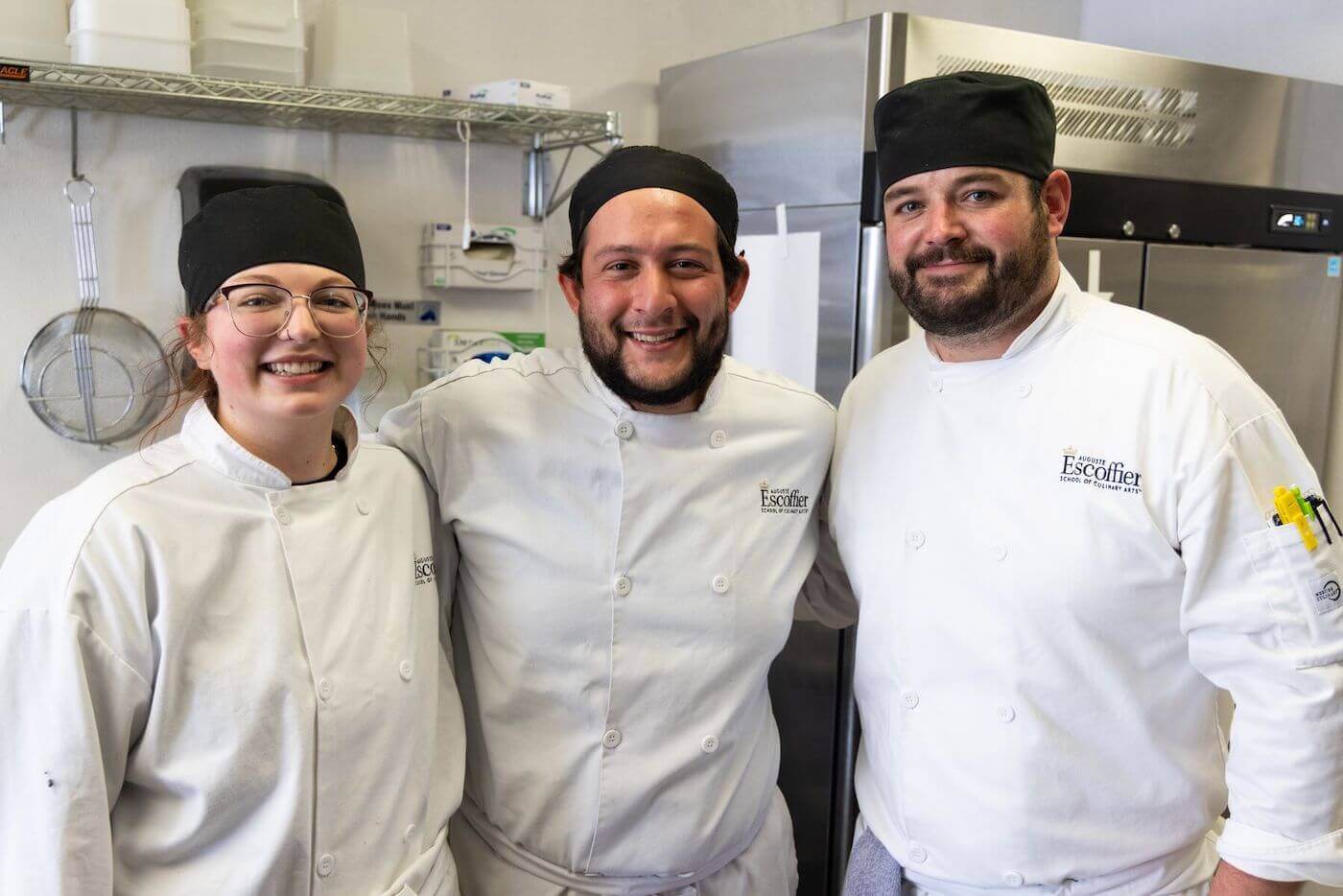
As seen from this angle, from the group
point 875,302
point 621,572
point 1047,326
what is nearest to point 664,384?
point 621,572

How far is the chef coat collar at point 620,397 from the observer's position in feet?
4.54

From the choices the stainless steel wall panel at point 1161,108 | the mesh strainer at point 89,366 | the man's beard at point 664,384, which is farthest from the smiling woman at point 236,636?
the stainless steel wall panel at point 1161,108

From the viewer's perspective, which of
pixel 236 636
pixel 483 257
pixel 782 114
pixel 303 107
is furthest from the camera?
pixel 483 257

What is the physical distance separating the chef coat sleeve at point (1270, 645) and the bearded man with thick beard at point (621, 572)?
0.50m

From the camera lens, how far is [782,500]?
1.45 meters

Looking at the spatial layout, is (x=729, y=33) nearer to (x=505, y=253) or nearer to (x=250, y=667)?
(x=505, y=253)

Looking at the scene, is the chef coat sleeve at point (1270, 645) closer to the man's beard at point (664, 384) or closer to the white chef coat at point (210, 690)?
the man's beard at point (664, 384)

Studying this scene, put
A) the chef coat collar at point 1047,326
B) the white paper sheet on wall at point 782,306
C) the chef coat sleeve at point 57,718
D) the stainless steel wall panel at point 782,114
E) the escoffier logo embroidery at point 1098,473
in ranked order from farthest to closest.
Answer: the white paper sheet on wall at point 782,306 → the stainless steel wall panel at point 782,114 → the chef coat collar at point 1047,326 → the escoffier logo embroidery at point 1098,473 → the chef coat sleeve at point 57,718

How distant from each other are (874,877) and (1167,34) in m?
2.37

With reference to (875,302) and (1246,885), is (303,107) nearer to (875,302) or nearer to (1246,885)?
(875,302)

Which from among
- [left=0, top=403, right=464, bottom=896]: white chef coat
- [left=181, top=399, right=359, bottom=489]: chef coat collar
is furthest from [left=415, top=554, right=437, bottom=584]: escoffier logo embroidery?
[left=181, top=399, right=359, bottom=489]: chef coat collar

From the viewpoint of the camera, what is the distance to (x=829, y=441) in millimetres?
1517

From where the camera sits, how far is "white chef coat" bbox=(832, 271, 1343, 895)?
3.77ft

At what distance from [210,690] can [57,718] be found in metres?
0.13
